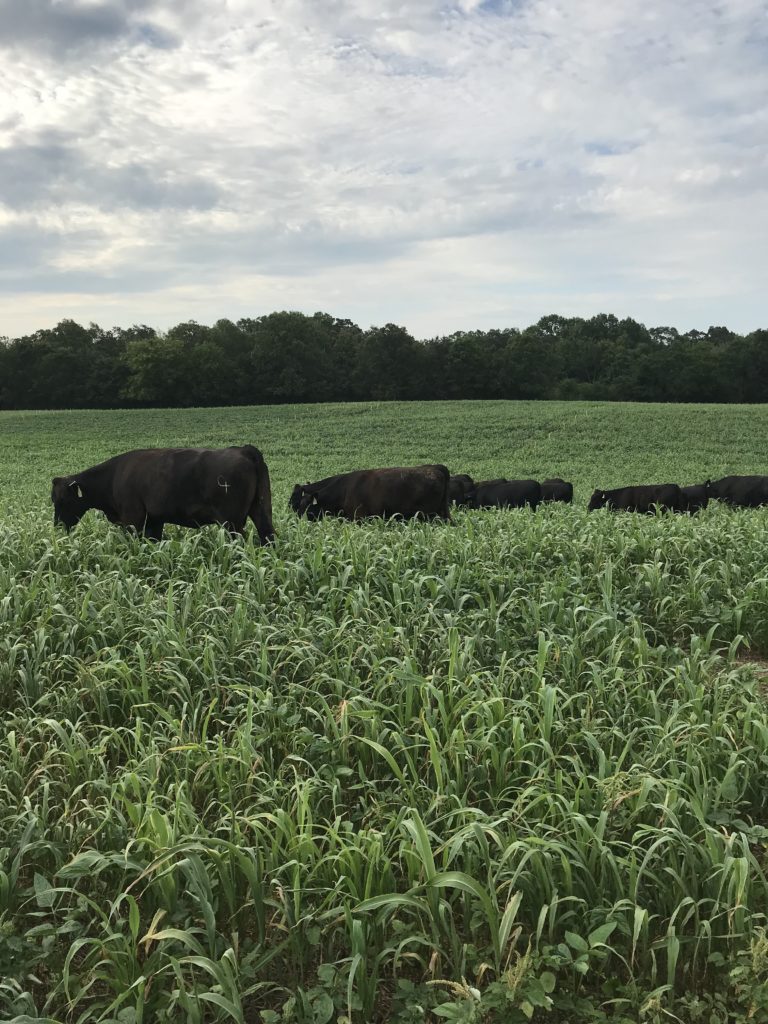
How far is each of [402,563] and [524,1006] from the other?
5059mm

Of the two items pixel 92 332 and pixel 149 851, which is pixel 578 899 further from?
pixel 92 332

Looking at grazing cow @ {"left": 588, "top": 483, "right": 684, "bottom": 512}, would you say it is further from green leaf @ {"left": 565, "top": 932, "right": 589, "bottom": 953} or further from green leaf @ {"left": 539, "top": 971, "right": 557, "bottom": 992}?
green leaf @ {"left": 539, "top": 971, "right": 557, "bottom": 992}

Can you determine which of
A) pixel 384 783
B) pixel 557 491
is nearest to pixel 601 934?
pixel 384 783

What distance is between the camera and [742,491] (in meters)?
17.3

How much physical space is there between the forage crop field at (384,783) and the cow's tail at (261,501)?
149cm

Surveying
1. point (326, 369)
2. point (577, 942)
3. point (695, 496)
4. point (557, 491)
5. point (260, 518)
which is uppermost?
point (326, 369)

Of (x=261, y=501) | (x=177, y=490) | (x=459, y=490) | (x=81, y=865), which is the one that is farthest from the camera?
(x=459, y=490)

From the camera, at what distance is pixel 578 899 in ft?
9.27

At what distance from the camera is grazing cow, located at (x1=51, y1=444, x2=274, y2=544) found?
927cm

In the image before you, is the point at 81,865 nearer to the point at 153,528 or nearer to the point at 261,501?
the point at 261,501

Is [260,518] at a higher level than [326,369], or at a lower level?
lower

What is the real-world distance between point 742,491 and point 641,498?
2683mm

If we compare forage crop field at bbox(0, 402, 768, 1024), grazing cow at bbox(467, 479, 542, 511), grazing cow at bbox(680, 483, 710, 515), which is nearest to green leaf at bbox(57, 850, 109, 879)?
forage crop field at bbox(0, 402, 768, 1024)

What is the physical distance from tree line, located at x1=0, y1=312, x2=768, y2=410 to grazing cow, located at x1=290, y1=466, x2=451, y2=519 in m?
61.5
